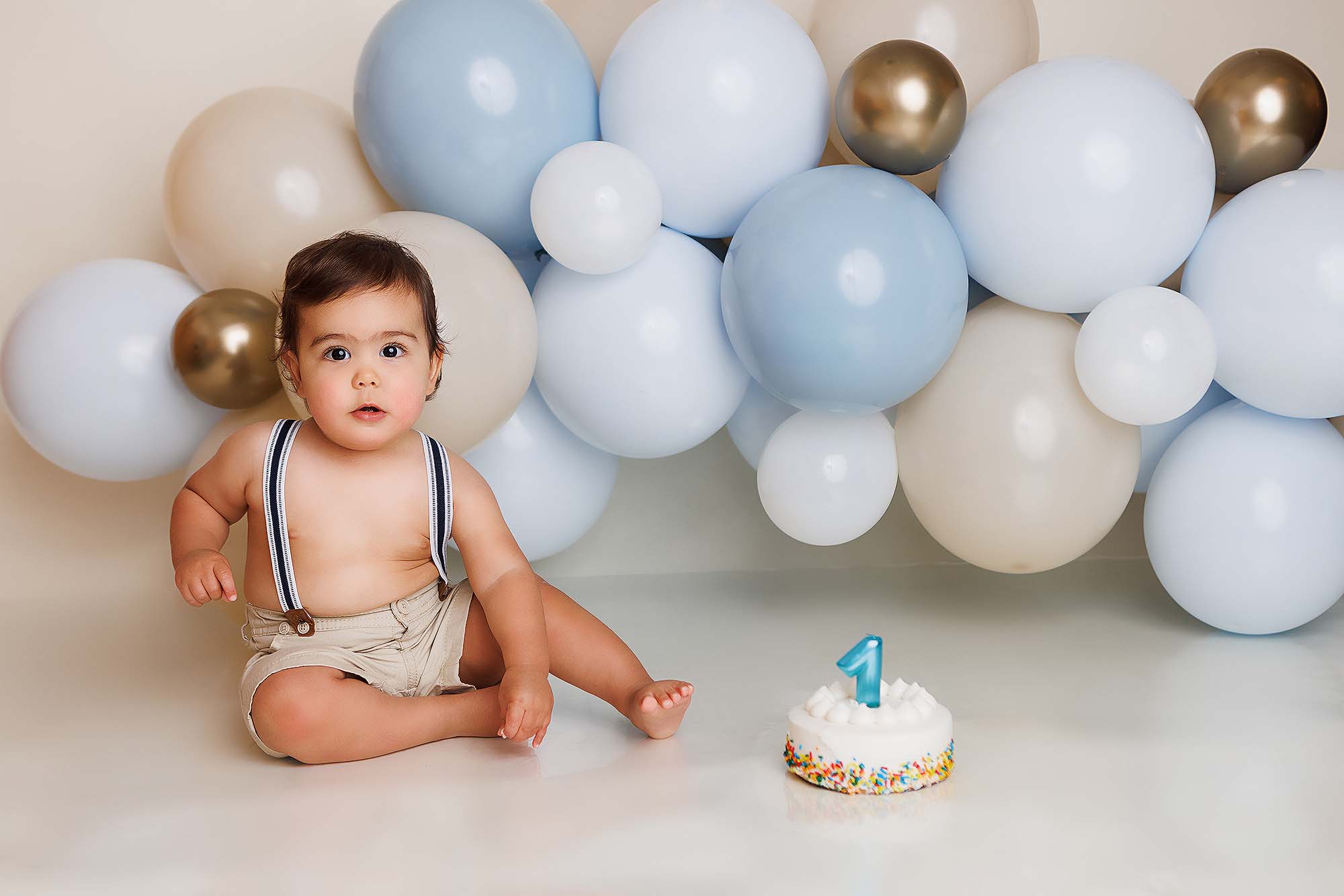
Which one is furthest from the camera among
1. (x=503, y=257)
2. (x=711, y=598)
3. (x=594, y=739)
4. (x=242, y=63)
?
(x=242, y=63)

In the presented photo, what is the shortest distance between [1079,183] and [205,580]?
1166mm

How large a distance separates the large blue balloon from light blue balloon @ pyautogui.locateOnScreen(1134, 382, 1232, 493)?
0.95 m

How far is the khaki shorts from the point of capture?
140cm

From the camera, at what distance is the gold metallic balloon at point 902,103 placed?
1554 mm

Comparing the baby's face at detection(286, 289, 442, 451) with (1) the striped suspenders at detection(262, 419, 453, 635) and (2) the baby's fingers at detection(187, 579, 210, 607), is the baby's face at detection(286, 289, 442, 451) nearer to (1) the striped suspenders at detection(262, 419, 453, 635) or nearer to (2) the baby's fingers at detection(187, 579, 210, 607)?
(1) the striped suspenders at detection(262, 419, 453, 635)

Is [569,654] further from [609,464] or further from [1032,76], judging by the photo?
[1032,76]

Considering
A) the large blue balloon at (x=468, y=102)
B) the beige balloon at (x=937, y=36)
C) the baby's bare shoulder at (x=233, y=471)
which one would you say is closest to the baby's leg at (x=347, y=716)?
the baby's bare shoulder at (x=233, y=471)

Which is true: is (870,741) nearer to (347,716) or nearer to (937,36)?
(347,716)

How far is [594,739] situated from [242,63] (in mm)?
1519

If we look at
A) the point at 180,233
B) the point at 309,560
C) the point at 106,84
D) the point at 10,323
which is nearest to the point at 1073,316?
the point at 309,560

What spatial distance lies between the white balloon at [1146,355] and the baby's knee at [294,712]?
102cm

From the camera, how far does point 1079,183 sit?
1.58 metres

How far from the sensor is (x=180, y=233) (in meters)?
1.78

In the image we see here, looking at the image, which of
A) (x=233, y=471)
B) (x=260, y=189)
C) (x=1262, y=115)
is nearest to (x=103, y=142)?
(x=260, y=189)
